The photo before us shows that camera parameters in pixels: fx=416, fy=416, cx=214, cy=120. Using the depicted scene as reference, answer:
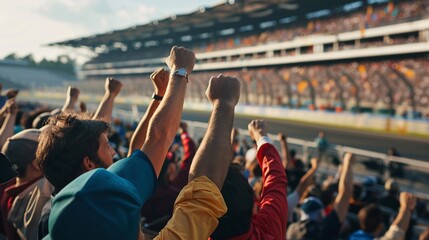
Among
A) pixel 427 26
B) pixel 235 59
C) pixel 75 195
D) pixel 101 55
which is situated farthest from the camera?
pixel 101 55

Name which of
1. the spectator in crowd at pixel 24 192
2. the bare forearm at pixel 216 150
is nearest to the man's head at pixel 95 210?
the bare forearm at pixel 216 150

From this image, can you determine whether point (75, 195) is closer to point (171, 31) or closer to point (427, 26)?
point (427, 26)

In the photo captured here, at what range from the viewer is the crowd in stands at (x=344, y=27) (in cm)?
2802

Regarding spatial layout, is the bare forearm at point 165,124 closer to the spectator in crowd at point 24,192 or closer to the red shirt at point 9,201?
the spectator in crowd at point 24,192

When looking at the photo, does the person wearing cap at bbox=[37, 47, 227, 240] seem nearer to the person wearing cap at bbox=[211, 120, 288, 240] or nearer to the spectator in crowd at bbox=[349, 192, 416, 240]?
the person wearing cap at bbox=[211, 120, 288, 240]

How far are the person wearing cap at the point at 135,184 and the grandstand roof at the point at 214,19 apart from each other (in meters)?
36.0

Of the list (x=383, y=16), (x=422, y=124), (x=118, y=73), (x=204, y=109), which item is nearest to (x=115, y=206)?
(x=422, y=124)

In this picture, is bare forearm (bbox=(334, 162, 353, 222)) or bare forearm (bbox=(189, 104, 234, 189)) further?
bare forearm (bbox=(334, 162, 353, 222))

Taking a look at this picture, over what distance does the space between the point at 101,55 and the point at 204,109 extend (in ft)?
124

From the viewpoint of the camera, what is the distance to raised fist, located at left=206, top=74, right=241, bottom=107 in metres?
1.38

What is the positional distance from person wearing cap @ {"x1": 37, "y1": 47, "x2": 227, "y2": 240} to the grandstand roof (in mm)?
35958

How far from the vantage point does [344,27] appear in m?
33.1

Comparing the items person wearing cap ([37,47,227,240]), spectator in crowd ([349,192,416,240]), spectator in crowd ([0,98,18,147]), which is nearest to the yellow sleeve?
person wearing cap ([37,47,227,240])

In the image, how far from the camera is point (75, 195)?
3.20ft
